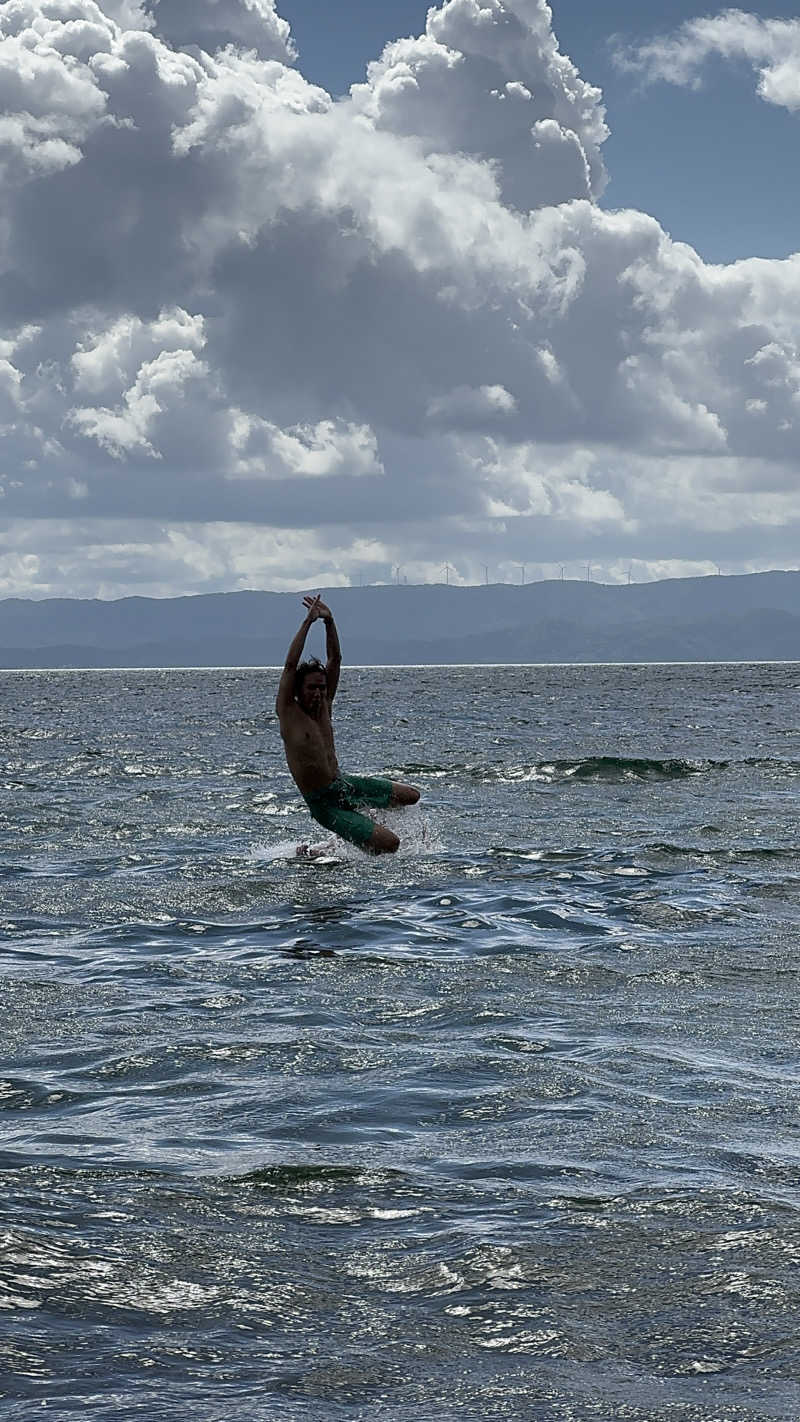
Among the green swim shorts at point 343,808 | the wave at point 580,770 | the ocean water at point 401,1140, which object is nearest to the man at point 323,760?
the green swim shorts at point 343,808

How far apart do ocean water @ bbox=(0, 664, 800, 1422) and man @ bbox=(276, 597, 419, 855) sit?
0.67 m

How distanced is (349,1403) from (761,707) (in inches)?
2592

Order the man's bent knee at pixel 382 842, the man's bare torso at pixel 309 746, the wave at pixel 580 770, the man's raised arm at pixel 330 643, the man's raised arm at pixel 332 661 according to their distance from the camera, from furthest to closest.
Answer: the wave at pixel 580 770 → the man's bent knee at pixel 382 842 → the man's bare torso at pixel 309 746 → the man's raised arm at pixel 332 661 → the man's raised arm at pixel 330 643

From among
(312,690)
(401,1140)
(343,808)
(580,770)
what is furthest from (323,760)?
(580,770)

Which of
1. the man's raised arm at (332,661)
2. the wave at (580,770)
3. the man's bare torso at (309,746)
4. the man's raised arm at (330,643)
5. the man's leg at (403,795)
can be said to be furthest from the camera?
the wave at (580,770)

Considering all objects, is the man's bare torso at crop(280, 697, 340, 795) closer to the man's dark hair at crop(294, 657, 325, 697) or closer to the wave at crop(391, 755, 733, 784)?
the man's dark hair at crop(294, 657, 325, 697)

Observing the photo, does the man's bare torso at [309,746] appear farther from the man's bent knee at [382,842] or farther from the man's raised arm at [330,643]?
the man's bent knee at [382,842]

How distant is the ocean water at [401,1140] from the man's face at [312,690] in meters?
2.09

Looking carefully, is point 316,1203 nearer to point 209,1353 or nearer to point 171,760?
point 209,1353

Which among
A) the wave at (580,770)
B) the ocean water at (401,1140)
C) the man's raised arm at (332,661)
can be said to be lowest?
the ocean water at (401,1140)

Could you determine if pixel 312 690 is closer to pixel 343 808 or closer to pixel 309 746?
pixel 309 746

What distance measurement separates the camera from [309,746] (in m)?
17.4

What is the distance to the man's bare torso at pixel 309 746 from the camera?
17.3 metres

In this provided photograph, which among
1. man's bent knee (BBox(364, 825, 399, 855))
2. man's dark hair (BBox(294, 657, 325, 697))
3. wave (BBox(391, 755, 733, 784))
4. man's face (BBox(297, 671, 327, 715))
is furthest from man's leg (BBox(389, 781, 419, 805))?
wave (BBox(391, 755, 733, 784))
